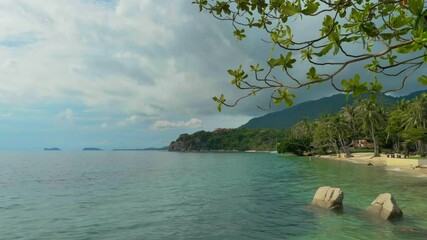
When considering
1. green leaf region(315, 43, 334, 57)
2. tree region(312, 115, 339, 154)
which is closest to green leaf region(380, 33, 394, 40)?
green leaf region(315, 43, 334, 57)

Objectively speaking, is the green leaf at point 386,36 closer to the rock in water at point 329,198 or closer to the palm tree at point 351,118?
the rock in water at point 329,198

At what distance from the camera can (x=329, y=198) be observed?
72.9 ft

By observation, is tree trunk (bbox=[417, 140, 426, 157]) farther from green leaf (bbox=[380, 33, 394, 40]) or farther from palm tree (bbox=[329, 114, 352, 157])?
green leaf (bbox=[380, 33, 394, 40])

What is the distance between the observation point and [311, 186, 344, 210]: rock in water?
21953 millimetres

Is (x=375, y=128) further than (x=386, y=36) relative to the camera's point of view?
Yes

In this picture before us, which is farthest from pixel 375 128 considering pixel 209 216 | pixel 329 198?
pixel 209 216

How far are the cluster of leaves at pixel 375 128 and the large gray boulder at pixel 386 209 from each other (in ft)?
153

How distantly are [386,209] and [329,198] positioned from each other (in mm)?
3733

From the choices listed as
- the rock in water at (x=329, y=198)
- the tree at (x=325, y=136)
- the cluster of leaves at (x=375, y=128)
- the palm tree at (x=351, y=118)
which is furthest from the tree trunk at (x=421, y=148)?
the rock in water at (x=329, y=198)

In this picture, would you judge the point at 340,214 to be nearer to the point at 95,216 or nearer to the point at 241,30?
the point at 95,216

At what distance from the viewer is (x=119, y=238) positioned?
17.2 metres

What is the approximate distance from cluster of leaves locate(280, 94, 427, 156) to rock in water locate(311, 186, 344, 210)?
45620 millimetres

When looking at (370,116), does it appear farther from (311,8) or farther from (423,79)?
(311,8)

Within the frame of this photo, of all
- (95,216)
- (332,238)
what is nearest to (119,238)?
(95,216)
